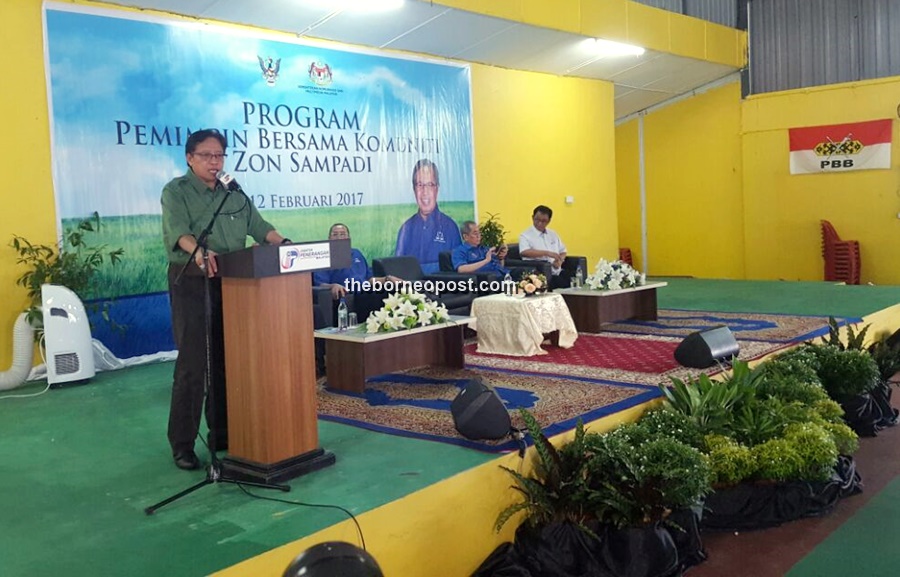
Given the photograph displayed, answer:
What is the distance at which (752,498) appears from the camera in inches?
142

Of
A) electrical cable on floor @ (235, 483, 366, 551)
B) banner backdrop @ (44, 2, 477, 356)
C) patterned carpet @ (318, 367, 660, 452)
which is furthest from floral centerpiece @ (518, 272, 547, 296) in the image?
electrical cable on floor @ (235, 483, 366, 551)

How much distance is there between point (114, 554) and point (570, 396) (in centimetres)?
273

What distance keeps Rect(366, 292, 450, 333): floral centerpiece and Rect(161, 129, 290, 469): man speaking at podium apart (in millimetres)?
1764

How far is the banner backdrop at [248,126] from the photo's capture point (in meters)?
5.86

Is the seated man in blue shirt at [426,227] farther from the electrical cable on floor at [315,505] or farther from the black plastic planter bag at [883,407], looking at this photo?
the electrical cable on floor at [315,505]

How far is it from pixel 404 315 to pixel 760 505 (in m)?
2.55

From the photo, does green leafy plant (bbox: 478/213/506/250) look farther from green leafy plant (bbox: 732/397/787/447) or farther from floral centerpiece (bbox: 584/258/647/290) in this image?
green leafy plant (bbox: 732/397/787/447)

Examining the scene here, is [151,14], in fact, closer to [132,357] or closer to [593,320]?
[132,357]

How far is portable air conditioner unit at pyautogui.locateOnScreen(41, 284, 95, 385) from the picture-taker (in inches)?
206

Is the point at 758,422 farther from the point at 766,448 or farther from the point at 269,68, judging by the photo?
the point at 269,68

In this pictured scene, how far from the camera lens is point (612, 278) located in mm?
7180

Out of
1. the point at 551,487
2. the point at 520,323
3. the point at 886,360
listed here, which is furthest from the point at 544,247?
the point at 551,487

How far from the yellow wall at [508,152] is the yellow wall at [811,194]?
97.4 inches

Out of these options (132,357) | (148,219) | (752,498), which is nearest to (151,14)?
(148,219)
